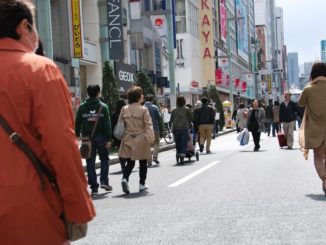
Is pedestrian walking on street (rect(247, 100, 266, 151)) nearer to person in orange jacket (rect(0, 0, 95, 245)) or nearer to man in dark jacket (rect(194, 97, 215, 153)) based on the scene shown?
man in dark jacket (rect(194, 97, 215, 153))

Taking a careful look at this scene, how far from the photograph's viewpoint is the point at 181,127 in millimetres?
16641

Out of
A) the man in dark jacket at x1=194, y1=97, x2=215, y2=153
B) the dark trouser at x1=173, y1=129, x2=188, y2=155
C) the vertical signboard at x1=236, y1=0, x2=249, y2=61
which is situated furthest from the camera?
the vertical signboard at x1=236, y1=0, x2=249, y2=61

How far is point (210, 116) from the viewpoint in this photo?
2050 centimetres

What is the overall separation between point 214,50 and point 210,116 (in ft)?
201

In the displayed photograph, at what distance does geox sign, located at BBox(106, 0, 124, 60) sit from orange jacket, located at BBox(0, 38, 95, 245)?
30497 mm

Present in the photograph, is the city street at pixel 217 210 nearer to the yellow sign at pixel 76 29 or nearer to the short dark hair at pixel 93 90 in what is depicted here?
the short dark hair at pixel 93 90

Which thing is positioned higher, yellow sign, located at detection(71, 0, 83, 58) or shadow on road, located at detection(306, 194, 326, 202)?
yellow sign, located at detection(71, 0, 83, 58)

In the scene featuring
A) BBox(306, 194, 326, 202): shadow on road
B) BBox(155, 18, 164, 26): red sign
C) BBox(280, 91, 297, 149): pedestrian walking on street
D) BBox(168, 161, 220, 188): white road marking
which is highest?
BBox(155, 18, 164, 26): red sign

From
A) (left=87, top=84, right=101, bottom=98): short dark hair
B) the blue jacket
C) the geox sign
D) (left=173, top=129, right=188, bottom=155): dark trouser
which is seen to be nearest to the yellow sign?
the geox sign

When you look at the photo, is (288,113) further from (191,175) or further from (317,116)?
(317,116)

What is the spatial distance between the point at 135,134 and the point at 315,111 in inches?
114

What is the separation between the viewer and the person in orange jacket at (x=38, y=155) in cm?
258

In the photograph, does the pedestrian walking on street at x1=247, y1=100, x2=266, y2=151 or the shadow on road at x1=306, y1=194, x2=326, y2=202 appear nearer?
the shadow on road at x1=306, y1=194, x2=326, y2=202

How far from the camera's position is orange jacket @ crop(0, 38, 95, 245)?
2.57 metres
